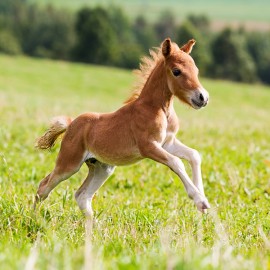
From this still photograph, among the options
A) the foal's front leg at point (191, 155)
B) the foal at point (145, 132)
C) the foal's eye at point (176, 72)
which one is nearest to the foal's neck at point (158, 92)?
the foal at point (145, 132)

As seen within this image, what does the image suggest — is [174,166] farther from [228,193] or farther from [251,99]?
[251,99]

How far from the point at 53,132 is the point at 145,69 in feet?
4.46

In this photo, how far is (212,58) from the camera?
A: 3920 inches

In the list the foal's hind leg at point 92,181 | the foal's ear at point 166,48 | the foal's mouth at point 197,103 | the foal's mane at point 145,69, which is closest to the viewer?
the foal's mouth at point 197,103

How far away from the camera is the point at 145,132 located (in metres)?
6.38

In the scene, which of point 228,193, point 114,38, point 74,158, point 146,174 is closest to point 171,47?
point 74,158

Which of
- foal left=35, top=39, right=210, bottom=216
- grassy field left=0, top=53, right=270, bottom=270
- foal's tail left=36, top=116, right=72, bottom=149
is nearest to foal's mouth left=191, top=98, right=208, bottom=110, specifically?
foal left=35, top=39, right=210, bottom=216

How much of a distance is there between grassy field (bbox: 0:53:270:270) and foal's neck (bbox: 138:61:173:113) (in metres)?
1.14

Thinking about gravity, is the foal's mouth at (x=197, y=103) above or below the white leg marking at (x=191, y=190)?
above

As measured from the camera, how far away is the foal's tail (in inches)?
297

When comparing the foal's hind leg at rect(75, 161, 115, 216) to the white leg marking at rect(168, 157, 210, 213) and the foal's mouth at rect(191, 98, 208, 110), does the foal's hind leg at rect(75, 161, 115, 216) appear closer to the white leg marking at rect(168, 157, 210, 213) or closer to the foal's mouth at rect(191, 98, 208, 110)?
the white leg marking at rect(168, 157, 210, 213)

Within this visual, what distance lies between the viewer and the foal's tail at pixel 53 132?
7539mm

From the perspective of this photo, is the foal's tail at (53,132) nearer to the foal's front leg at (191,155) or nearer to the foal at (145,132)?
the foal at (145,132)

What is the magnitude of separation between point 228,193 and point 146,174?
1.76 m
